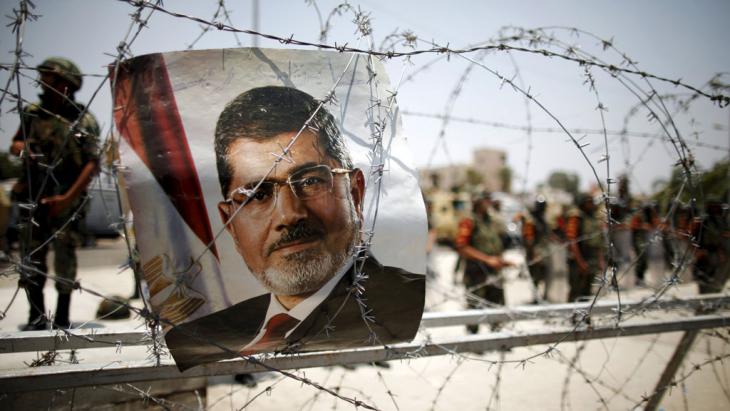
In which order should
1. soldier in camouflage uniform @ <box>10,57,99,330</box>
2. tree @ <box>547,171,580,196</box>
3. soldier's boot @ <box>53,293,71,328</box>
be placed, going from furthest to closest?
tree @ <box>547,171,580,196</box> → soldier's boot @ <box>53,293,71,328</box> → soldier in camouflage uniform @ <box>10,57,99,330</box>

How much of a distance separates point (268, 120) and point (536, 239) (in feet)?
24.2

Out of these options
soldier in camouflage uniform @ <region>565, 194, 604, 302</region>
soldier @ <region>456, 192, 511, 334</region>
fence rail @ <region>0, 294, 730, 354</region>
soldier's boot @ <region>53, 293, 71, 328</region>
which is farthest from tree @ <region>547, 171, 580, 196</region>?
soldier's boot @ <region>53, 293, 71, 328</region>

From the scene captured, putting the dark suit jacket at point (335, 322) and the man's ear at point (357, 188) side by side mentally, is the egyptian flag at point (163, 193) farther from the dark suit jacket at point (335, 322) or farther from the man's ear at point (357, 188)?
the man's ear at point (357, 188)

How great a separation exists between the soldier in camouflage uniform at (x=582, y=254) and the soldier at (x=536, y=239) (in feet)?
1.91

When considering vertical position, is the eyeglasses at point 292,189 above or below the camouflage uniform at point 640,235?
above

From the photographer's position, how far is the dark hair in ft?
5.13

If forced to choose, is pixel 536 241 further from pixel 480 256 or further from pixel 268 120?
pixel 268 120

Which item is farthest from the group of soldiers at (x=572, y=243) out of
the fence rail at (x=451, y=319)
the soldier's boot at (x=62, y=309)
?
the soldier's boot at (x=62, y=309)

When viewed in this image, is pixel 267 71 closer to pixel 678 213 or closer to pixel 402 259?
pixel 402 259

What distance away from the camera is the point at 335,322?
1.74 m

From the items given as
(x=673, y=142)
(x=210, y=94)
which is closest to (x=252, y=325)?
(x=210, y=94)

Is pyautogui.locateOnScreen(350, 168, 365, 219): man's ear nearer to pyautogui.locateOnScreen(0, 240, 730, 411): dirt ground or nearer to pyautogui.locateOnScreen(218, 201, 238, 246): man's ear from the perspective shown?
pyautogui.locateOnScreen(218, 201, 238, 246): man's ear

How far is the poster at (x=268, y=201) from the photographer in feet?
5.01

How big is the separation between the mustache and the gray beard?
0.05 metres
